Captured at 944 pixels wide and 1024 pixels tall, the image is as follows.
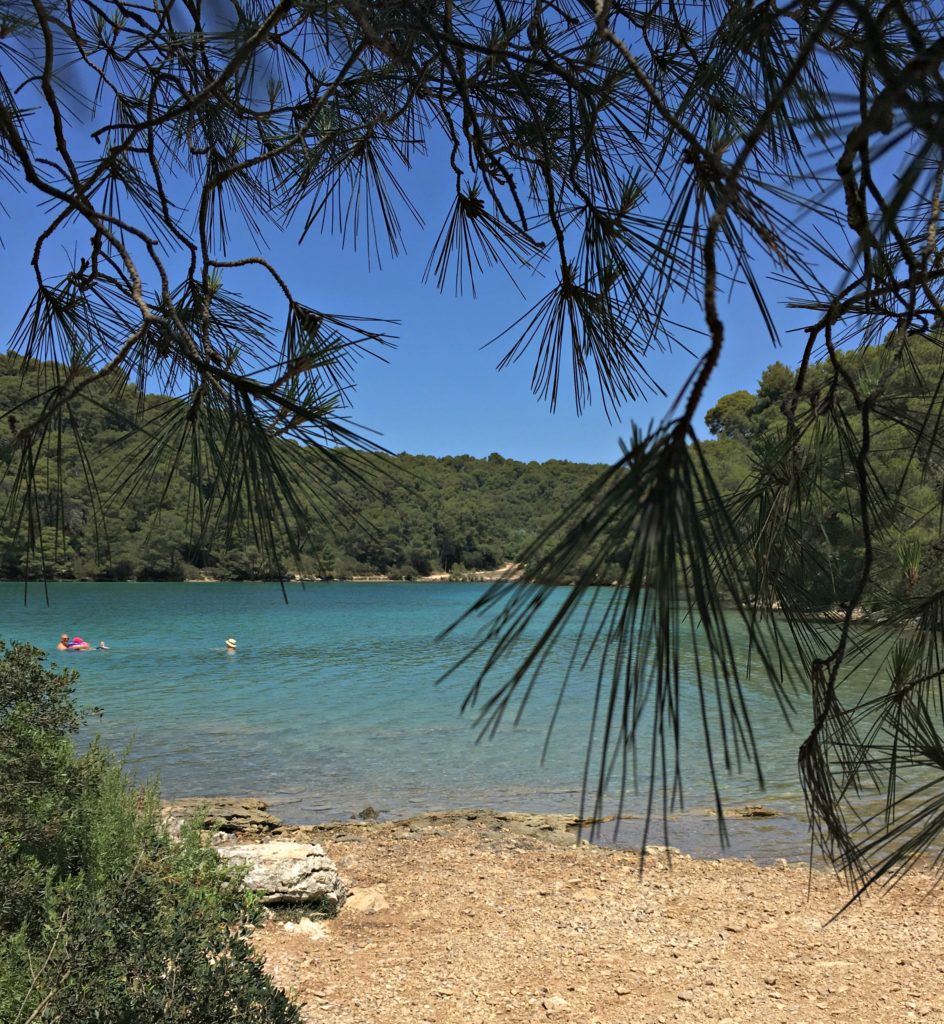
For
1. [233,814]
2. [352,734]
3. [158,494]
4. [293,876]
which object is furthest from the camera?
[352,734]

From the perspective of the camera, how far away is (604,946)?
3.97 metres

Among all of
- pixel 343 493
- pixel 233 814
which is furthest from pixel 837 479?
pixel 233 814

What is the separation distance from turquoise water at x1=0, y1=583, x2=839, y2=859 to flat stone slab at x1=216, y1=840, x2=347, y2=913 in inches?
38.2

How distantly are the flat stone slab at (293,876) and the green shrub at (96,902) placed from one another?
0.89m

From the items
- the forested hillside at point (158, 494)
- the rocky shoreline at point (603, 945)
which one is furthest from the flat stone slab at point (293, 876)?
the forested hillside at point (158, 494)

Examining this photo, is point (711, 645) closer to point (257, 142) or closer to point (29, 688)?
point (257, 142)

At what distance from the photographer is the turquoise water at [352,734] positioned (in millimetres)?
7613

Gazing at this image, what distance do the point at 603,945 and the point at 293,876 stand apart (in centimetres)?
162

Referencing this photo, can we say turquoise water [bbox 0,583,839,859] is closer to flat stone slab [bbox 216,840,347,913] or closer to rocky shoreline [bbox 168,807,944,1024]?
rocky shoreline [bbox 168,807,944,1024]

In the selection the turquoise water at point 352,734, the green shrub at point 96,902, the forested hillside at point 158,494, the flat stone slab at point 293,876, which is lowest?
the turquoise water at point 352,734

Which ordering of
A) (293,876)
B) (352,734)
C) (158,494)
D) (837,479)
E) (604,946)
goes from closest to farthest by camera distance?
(158,494) → (837,479) → (604,946) → (293,876) → (352,734)

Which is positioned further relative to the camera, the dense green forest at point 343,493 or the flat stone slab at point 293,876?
the flat stone slab at point 293,876

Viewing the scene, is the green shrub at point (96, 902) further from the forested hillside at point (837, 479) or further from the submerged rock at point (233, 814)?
the submerged rock at point (233, 814)

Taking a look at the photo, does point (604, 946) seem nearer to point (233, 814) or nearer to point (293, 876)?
point (293, 876)
